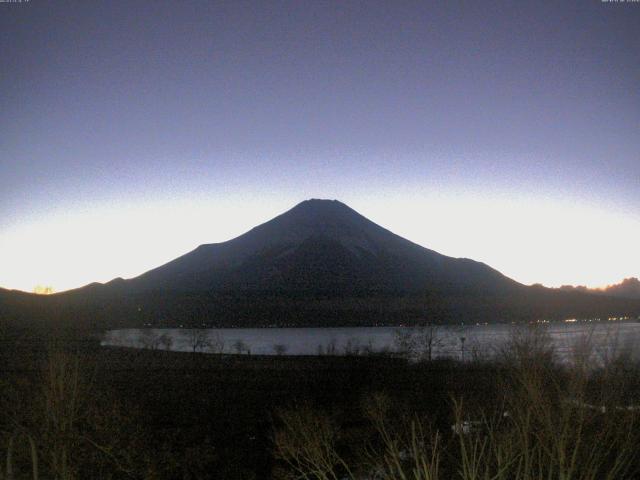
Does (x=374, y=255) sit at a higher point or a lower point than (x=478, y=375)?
higher

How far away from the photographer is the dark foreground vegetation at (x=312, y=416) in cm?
1088

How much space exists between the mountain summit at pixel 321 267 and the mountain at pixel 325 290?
303 millimetres

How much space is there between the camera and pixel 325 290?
168000 millimetres

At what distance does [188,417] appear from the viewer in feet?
125

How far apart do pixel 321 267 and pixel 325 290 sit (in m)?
12.3

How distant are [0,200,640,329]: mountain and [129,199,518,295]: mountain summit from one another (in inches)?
11.9

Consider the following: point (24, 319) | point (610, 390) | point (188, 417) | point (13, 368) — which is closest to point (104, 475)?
point (610, 390)

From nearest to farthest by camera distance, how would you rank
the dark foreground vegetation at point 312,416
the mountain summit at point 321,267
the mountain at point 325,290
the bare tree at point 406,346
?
the dark foreground vegetation at point 312,416 < the bare tree at point 406,346 < the mountain at point 325,290 < the mountain summit at point 321,267

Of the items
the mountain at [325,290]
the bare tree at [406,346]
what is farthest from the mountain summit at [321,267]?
the bare tree at [406,346]

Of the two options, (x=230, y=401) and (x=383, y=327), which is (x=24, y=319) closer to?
(x=230, y=401)

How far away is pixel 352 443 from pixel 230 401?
17196 mm

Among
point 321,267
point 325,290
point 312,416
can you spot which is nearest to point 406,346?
point 312,416

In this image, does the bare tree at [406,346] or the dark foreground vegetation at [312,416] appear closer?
the dark foreground vegetation at [312,416]

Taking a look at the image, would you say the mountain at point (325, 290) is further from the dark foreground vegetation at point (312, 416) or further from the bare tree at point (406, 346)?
the dark foreground vegetation at point (312, 416)
